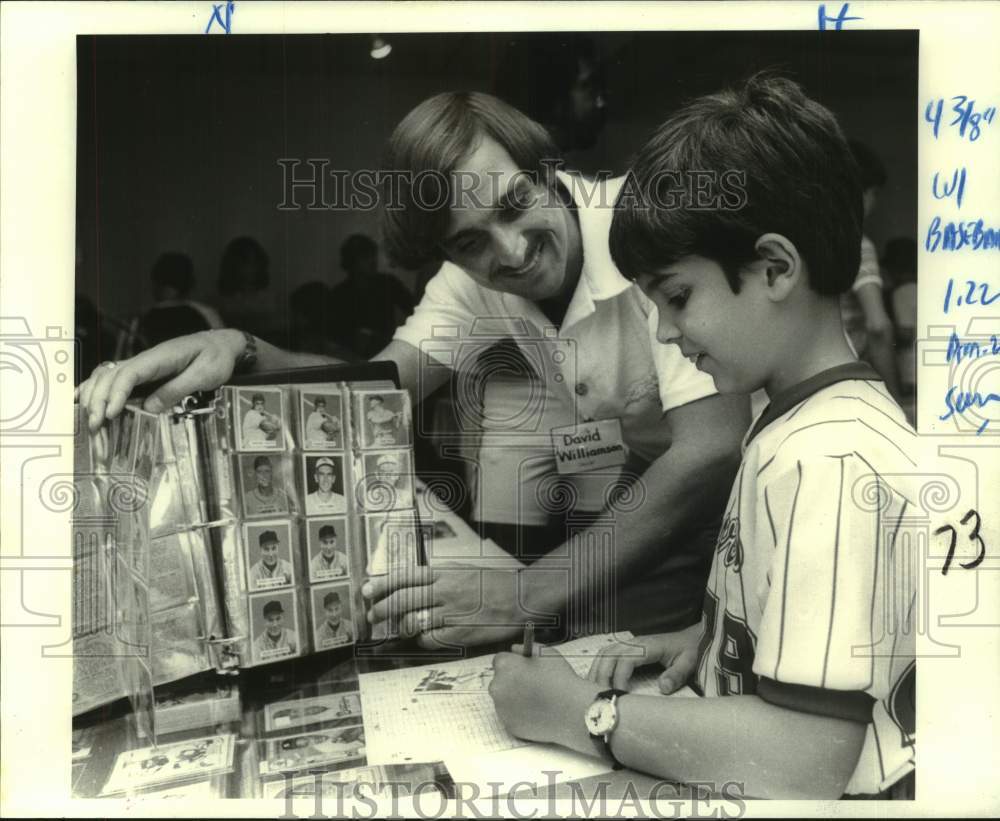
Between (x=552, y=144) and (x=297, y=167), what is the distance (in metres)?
0.71

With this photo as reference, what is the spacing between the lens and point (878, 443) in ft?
8.55

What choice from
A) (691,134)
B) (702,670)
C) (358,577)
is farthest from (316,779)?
(691,134)

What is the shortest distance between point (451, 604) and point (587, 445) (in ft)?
1.92

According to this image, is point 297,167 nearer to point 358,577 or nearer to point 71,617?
point 358,577

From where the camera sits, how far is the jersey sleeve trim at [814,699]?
2.46 m

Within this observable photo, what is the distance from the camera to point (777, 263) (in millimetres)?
2564

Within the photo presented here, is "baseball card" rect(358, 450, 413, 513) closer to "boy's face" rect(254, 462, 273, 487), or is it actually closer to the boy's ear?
"boy's face" rect(254, 462, 273, 487)

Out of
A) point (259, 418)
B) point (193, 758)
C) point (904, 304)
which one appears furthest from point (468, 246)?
point (193, 758)

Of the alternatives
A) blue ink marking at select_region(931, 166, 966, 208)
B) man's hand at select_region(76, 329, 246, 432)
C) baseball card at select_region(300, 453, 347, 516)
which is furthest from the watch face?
blue ink marking at select_region(931, 166, 966, 208)

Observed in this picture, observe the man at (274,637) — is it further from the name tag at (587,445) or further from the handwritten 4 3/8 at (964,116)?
the handwritten 4 3/8 at (964,116)

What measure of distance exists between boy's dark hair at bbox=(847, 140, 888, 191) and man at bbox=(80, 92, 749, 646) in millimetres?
655

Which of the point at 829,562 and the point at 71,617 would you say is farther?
the point at 71,617

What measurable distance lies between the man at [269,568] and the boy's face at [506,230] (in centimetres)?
92

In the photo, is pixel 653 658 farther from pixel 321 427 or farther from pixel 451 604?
pixel 321 427
